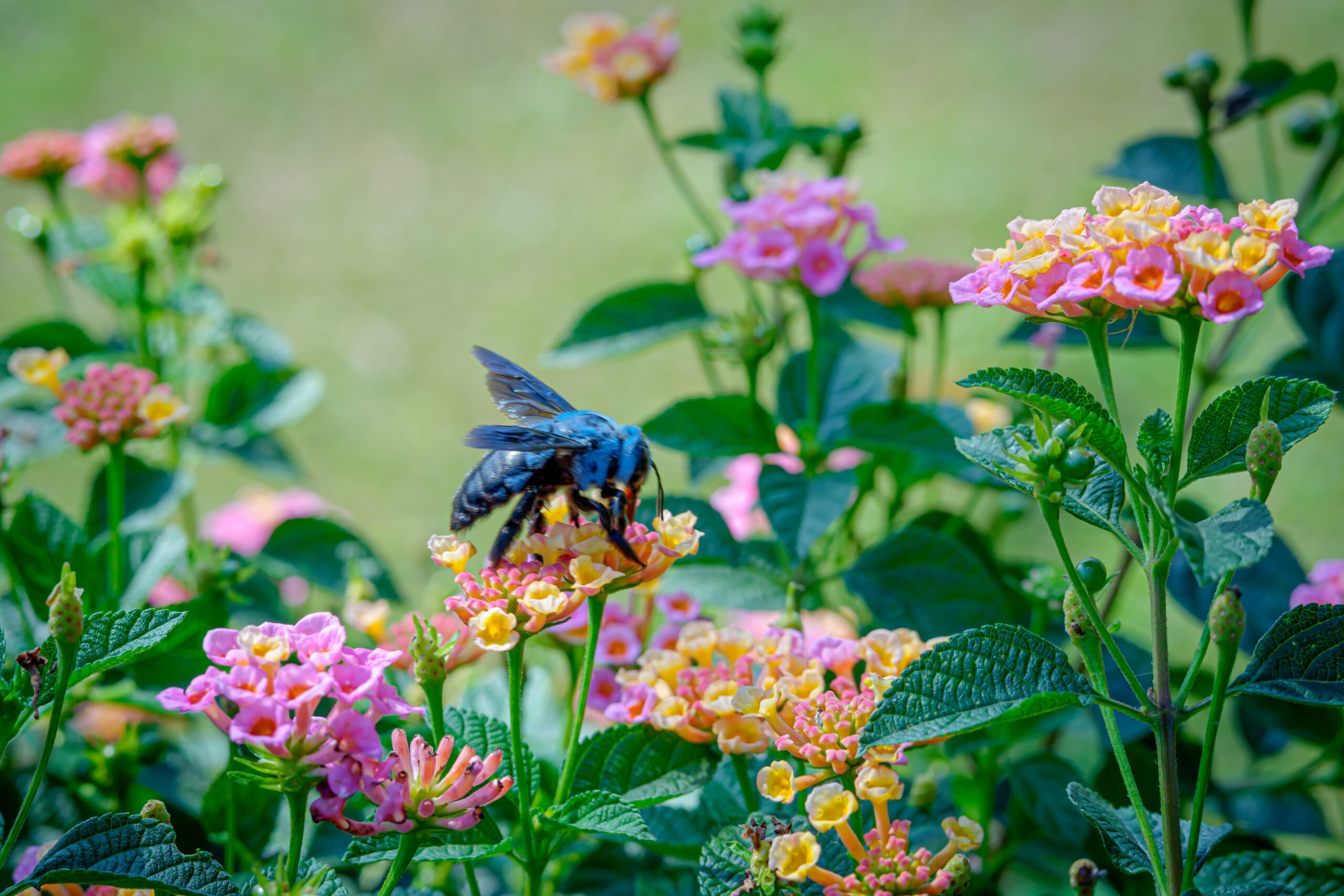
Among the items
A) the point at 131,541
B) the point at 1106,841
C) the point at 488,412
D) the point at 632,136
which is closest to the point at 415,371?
the point at 488,412

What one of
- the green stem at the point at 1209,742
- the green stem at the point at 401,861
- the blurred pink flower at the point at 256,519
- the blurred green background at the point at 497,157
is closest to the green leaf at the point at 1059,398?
the green stem at the point at 1209,742

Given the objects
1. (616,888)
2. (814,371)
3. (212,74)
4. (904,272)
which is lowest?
(616,888)

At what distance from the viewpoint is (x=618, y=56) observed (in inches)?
66.0

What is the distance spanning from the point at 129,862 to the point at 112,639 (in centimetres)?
16

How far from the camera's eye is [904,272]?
1466 millimetres

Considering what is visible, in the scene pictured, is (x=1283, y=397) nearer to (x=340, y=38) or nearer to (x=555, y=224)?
(x=555, y=224)

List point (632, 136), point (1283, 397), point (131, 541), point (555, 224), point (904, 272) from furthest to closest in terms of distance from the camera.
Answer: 1. point (632, 136)
2. point (555, 224)
3. point (904, 272)
4. point (131, 541)
5. point (1283, 397)

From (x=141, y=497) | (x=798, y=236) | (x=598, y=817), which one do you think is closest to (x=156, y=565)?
(x=141, y=497)

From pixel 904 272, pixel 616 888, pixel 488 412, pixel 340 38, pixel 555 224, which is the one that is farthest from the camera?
pixel 340 38

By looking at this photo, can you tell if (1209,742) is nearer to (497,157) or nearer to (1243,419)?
(1243,419)

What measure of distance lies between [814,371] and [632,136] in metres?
4.00

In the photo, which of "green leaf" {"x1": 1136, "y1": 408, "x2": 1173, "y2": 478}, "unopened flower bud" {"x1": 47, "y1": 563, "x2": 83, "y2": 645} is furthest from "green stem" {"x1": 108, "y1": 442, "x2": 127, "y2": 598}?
"green leaf" {"x1": 1136, "y1": 408, "x2": 1173, "y2": 478}

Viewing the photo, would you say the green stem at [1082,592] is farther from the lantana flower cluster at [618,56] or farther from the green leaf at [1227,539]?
the lantana flower cluster at [618,56]

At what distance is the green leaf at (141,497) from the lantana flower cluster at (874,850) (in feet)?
2.90
